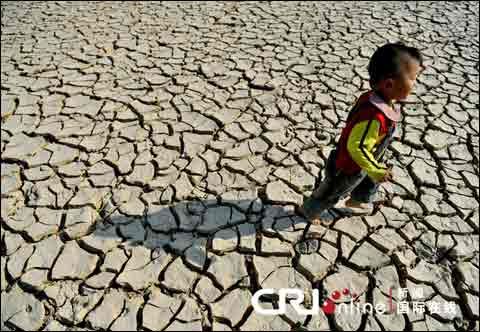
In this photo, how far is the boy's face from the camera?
1322 millimetres

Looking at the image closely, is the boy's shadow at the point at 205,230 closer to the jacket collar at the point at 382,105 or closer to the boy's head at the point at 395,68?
the jacket collar at the point at 382,105

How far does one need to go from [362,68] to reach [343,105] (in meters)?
0.74

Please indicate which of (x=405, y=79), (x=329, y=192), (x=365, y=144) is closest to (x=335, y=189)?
(x=329, y=192)

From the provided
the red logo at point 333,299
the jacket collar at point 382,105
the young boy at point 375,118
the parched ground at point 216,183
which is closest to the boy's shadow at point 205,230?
the parched ground at point 216,183

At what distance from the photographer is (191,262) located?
72.8 inches

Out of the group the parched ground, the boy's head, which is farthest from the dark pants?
the boy's head

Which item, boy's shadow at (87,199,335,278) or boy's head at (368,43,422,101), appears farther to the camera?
boy's shadow at (87,199,335,278)

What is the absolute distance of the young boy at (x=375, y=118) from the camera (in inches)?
52.3

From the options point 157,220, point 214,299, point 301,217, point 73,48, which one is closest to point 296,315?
point 214,299

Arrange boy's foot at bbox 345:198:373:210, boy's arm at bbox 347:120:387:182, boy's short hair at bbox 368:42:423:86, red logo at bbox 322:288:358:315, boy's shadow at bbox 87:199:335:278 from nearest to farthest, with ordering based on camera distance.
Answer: boy's short hair at bbox 368:42:423:86
boy's arm at bbox 347:120:387:182
red logo at bbox 322:288:358:315
boy's shadow at bbox 87:199:335:278
boy's foot at bbox 345:198:373:210

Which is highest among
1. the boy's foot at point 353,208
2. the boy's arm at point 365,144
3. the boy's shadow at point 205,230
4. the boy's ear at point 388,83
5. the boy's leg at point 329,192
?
the boy's ear at point 388,83

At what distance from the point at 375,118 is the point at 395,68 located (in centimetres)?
20

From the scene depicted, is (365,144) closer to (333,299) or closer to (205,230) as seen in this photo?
(333,299)

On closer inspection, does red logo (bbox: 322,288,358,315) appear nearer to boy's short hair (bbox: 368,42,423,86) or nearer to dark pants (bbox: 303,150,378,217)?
dark pants (bbox: 303,150,378,217)
